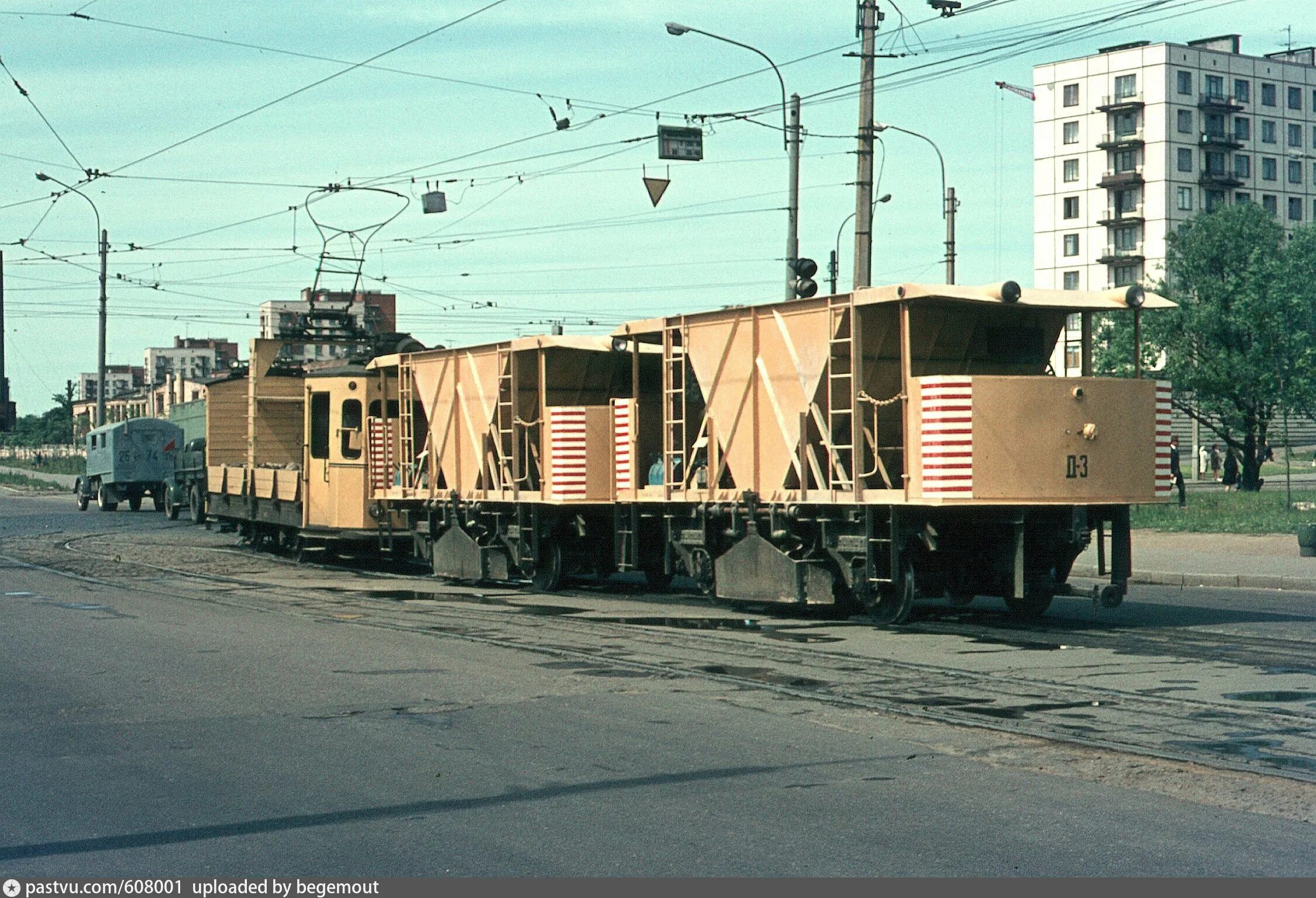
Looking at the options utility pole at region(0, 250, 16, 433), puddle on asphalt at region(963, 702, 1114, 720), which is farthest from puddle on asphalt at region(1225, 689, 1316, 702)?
utility pole at region(0, 250, 16, 433)

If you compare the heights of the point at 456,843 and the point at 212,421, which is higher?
the point at 212,421

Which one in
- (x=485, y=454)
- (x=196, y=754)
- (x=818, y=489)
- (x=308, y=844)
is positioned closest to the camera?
(x=308, y=844)

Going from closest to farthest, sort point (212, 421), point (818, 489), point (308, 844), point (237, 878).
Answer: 1. point (237, 878)
2. point (308, 844)
3. point (818, 489)
4. point (212, 421)

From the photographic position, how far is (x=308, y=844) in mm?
6680

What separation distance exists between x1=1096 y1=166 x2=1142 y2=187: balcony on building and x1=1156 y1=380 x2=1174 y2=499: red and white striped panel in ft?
280

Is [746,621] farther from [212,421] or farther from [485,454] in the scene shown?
[212,421]

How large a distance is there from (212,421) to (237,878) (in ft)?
89.2

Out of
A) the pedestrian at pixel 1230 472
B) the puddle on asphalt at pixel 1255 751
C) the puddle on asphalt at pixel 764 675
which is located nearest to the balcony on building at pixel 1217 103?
the pedestrian at pixel 1230 472

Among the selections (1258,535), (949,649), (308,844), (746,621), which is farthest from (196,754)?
(1258,535)

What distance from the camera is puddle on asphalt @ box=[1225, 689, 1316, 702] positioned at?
10.6 meters

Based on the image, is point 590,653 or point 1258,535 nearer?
point 590,653

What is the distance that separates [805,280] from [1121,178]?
81.9 m

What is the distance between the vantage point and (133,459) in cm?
5406

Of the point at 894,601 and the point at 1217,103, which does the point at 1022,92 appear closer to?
the point at 1217,103
